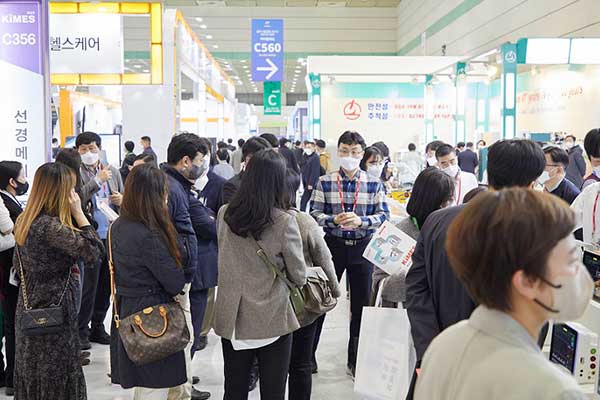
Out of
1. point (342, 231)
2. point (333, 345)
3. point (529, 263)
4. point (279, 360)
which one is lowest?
point (333, 345)

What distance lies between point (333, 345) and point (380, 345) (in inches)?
96.6

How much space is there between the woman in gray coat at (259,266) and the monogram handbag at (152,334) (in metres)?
0.23

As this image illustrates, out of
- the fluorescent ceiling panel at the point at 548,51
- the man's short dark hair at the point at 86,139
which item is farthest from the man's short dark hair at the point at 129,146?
the fluorescent ceiling panel at the point at 548,51

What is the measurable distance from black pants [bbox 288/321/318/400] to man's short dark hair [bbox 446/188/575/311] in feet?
6.73

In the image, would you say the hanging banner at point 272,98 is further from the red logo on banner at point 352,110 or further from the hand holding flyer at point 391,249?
the hand holding flyer at point 391,249

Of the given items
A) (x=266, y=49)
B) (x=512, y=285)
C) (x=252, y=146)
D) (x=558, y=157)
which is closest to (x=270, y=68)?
(x=266, y=49)

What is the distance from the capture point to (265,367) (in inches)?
110

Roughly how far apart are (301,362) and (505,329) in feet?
7.09

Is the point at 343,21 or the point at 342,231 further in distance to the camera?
the point at 343,21

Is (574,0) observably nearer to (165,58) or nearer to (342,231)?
(165,58)

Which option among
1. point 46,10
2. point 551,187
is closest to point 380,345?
point 551,187

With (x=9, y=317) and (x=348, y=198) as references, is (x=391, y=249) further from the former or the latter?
(x=9, y=317)

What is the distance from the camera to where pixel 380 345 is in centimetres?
281

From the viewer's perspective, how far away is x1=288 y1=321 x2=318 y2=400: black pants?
10.5ft
